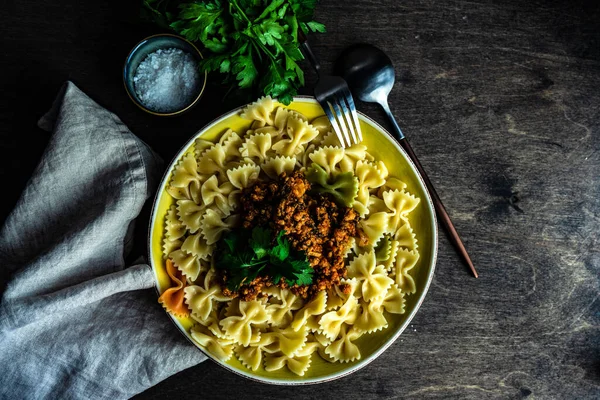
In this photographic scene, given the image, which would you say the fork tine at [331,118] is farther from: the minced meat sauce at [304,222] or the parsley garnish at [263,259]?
the parsley garnish at [263,259]

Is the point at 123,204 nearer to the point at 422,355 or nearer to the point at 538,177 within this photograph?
the point at 422,355

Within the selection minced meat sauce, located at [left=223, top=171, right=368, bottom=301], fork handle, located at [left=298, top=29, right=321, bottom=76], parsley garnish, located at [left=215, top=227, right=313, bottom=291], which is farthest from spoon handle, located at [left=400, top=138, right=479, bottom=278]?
parsley garnish, located at [left=215, top=227, right=313, bottom=291]

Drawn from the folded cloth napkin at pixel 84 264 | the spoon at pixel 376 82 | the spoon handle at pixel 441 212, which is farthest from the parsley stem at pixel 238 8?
the spoon handle at pixel 441 212

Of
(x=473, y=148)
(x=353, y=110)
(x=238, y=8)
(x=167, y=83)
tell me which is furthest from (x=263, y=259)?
(x=473, y=148)

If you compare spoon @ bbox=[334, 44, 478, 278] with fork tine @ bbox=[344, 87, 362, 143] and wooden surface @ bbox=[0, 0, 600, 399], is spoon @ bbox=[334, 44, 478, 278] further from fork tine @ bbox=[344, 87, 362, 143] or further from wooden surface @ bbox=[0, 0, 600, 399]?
fork tine @ bbox=[344, 87, 362, 143]

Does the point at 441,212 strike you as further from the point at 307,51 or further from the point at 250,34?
the point at 250,34

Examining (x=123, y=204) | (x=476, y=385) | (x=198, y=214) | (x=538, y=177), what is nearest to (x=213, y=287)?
(x=198, y=214)
